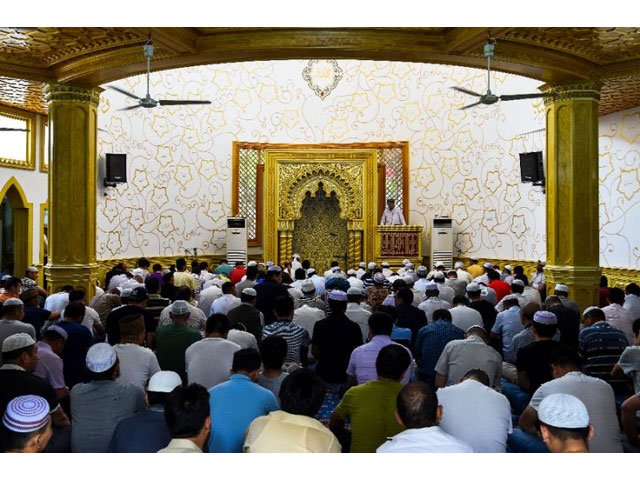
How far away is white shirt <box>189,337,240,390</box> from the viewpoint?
3914mm

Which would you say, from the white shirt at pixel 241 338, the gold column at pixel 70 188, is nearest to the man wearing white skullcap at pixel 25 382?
the white shirt at pixel 241 338

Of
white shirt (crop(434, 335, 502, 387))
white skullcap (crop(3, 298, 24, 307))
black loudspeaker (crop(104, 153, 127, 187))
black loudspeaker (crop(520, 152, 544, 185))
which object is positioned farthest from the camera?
black loudspeaker (crop(104, 153, 127, 187))

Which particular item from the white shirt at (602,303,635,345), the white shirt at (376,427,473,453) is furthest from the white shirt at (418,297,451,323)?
the white shirt at (376,427,473,453)

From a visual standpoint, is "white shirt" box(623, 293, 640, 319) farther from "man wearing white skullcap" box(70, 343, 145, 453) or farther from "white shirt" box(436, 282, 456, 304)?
"man wearing white skullcap" box(70, 343, 145, 453)

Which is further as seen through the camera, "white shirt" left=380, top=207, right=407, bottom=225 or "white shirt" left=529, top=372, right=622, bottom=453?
"white shirt" left=380, top=207, right=407, bottom=225

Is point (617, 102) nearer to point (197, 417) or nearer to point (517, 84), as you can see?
point (517, 84)

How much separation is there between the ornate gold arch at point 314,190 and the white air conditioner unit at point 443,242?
56.3 inches

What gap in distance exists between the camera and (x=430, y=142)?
13.1m

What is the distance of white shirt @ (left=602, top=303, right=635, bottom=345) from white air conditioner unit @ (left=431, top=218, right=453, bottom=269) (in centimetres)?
647

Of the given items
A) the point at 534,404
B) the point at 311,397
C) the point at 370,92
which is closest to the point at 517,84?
the point at 370,92

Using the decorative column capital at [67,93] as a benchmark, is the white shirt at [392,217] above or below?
below

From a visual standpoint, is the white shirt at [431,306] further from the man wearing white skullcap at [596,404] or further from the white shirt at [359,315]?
the man wearing white skullcap at [596,404]

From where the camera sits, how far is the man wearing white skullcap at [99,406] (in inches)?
119

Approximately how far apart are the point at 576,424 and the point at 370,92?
1167 cm
